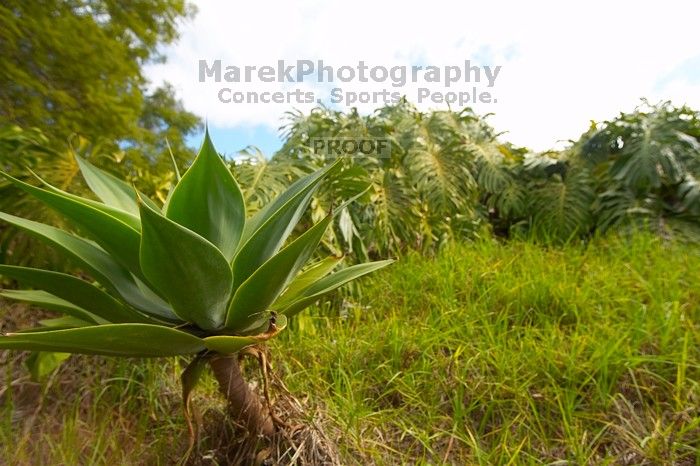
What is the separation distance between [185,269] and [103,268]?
213 millimetres

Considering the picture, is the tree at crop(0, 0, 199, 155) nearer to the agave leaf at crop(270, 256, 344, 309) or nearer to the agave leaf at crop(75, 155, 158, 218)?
the agave leaf at crop(75, 155, 158, 218)

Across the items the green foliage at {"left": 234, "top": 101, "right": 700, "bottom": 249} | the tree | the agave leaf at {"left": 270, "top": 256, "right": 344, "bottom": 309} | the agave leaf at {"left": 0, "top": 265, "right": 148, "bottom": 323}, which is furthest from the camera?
the tree

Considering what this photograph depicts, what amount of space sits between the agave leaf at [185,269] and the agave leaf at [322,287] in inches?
4.7

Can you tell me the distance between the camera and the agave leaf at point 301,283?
2.59 ft

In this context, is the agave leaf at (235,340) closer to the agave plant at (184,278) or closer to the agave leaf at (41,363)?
the agave plant at (184,278)

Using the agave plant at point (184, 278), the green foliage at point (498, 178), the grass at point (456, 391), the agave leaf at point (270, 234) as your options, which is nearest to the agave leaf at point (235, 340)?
the agave plant at point (184, 278)

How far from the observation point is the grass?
104cm

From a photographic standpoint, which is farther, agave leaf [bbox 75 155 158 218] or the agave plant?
agave leaf [bbox 75 155 158 218]

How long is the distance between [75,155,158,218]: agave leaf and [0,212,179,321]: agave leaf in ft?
0.41

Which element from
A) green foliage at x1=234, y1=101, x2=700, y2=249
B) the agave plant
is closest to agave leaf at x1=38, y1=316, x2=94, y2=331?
the agave plant

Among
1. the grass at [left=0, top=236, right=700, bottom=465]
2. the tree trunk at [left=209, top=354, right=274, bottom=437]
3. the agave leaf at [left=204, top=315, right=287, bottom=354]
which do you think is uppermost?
the agave leaf at [left=204, top=315, right=287, bottom=354]

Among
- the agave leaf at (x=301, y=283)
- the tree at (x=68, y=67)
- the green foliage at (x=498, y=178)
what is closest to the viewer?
the agave leaf at (x=301, y=283)

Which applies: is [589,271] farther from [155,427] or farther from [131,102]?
[131,102]

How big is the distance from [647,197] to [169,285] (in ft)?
11.3
